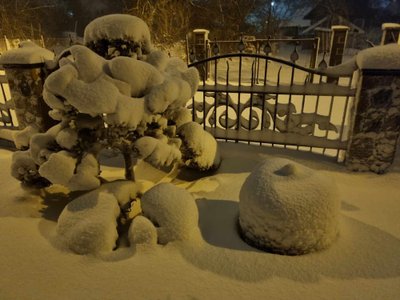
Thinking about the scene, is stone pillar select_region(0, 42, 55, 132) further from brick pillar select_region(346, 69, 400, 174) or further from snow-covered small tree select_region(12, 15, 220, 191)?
brick pillar select_region(346, 69, 400, 174)

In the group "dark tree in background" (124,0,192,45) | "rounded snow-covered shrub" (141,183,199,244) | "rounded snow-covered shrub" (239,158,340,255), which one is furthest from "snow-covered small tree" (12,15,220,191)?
"dark tree in background" (124,0,192,45)

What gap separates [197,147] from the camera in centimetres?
363

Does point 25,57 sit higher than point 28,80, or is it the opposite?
point 25,57

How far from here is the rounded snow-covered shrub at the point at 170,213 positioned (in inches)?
103

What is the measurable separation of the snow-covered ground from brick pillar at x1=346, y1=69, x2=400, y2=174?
2.89 feet

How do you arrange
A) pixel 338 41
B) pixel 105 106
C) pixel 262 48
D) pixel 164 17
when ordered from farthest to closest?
1. pixel 164 17
2. pixel 262 48
3. pixel 338 41
4. pixel 105 106

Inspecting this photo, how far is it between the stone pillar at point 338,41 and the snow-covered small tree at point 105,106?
8.54m

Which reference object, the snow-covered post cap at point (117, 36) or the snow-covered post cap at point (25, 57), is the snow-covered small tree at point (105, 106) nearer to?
the snow-covered post cap at point (117, 36)

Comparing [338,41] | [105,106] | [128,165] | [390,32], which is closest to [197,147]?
[128,165]

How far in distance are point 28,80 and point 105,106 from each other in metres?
2.73

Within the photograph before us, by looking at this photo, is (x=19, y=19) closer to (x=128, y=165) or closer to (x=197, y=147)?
(x=128, y=165)

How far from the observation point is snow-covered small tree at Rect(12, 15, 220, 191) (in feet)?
7.84

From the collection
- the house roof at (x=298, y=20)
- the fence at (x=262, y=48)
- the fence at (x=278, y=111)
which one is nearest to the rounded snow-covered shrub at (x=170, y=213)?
the fence at (x=278, y=111)

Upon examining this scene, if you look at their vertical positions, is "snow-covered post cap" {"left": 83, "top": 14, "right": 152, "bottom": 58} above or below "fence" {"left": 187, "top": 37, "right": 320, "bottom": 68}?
above
